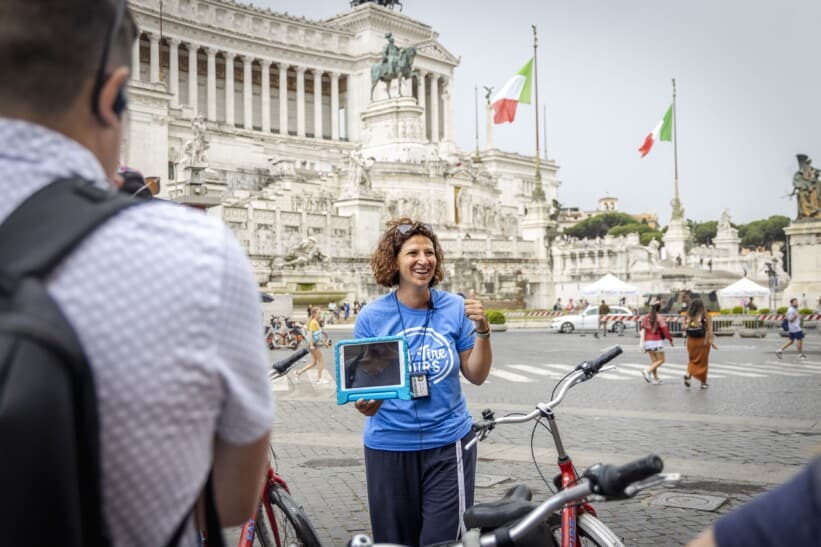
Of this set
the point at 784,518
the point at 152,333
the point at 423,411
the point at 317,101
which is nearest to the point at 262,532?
the point at 423,411

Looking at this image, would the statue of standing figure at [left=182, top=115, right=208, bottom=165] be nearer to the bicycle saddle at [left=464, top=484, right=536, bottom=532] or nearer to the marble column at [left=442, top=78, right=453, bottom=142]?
the bicycle saddle at [left=464, top=484, right=536, bottom=532]

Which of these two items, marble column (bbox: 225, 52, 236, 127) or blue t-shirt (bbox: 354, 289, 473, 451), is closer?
blue t-shirt (bbox: 354, 289, 473, 451)

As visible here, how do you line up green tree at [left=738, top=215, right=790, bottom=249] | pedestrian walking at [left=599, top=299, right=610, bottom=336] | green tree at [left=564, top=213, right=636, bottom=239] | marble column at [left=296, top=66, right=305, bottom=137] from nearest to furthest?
1. pedestrian walking at [left=599, top=299, right=610, bottom=336]
2. marble column at [left=296, top=66, right=305, bottom=137]
3. green tree at [left=738, top=215, right=790, bottom=249]
4. green tree at [left=564, top=213, right=636, bottom=239]

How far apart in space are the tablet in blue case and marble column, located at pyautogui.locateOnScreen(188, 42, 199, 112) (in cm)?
7133

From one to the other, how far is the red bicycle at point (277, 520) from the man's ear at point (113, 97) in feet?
9.10

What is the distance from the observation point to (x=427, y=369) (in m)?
4.22

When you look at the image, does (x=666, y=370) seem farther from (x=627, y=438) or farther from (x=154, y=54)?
(x=154, y=54)

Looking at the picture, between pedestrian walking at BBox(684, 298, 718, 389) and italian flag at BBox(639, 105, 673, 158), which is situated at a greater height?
italian flag at BBox(639, 105, 673, 158)

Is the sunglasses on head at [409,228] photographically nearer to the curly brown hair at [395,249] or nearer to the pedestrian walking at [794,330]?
the curly brown hair at [395,249]

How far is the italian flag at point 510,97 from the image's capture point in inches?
1906

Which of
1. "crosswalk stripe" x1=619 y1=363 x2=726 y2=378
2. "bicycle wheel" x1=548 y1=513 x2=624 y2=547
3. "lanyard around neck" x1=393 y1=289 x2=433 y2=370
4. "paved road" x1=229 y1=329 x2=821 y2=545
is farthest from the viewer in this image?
"crosswalk stripe" x1=619 y1=363 x2=726 y2=378

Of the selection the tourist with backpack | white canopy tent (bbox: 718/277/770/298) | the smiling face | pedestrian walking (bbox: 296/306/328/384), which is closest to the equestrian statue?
white canopy tent (bbox: 718/277/770/298)

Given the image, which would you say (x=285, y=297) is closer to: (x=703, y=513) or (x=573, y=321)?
(x=573, y=321)

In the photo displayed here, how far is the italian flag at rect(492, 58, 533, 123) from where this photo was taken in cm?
4841
